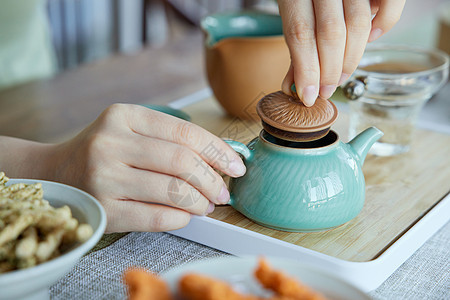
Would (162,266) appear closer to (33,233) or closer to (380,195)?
(33,233)

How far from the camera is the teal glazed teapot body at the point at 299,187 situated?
52cm

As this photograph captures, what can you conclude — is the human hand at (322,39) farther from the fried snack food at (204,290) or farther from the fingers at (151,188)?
the fried snack food at (204,290)

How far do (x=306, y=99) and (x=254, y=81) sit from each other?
30cm

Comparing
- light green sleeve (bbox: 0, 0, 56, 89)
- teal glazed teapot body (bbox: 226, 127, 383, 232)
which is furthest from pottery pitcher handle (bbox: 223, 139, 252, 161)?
light green sleeve (bbox: 0, 0, 56, 89)

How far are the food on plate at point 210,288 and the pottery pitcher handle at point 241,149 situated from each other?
0.80 ft

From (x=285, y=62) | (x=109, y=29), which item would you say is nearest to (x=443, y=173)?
(x=285, y=62)

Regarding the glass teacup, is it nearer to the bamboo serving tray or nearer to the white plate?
the bamboo serving tray

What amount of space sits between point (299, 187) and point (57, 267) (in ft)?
0.87

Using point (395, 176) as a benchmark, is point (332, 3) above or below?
above

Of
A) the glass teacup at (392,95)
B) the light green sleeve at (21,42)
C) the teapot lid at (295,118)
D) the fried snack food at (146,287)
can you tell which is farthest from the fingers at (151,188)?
the light green sleeve at (21,42)

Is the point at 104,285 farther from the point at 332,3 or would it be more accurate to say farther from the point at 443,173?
the point at 443,173

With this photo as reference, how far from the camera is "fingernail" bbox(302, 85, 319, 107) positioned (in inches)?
20.9

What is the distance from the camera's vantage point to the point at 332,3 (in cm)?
54

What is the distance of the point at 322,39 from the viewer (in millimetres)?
533
